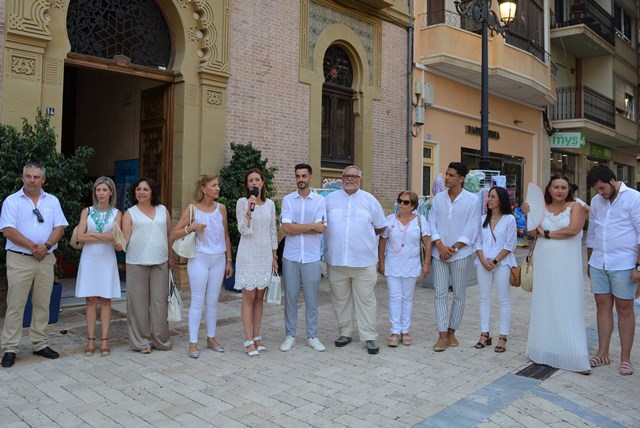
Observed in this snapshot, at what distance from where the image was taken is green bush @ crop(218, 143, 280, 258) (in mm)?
9484

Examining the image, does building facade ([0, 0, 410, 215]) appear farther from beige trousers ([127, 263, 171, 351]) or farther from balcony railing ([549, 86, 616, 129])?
balcony railing ([549, 86, 616, 129])

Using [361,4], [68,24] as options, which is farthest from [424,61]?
[68,24]

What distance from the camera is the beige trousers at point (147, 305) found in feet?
18.8

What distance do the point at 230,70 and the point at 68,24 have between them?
2.74m

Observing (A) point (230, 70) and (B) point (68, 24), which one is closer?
(B) point (68, 24)

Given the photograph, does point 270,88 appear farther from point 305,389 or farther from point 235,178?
point 305,389

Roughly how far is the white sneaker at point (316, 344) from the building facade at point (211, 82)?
4.59 meters

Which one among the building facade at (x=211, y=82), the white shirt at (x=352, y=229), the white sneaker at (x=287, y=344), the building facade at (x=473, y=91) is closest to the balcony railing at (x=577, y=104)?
the building facade at (x=473, y=91)

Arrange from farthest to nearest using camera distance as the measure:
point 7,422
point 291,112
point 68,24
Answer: point 291,112, point 68,24, point 7,422

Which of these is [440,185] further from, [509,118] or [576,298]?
[509,118]

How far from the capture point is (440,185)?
1177 centimetres

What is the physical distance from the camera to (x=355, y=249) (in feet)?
19.5

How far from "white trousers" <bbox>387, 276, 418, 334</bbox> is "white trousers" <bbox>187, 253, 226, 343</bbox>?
1.86 metres

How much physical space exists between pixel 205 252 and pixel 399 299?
85.5 inches
